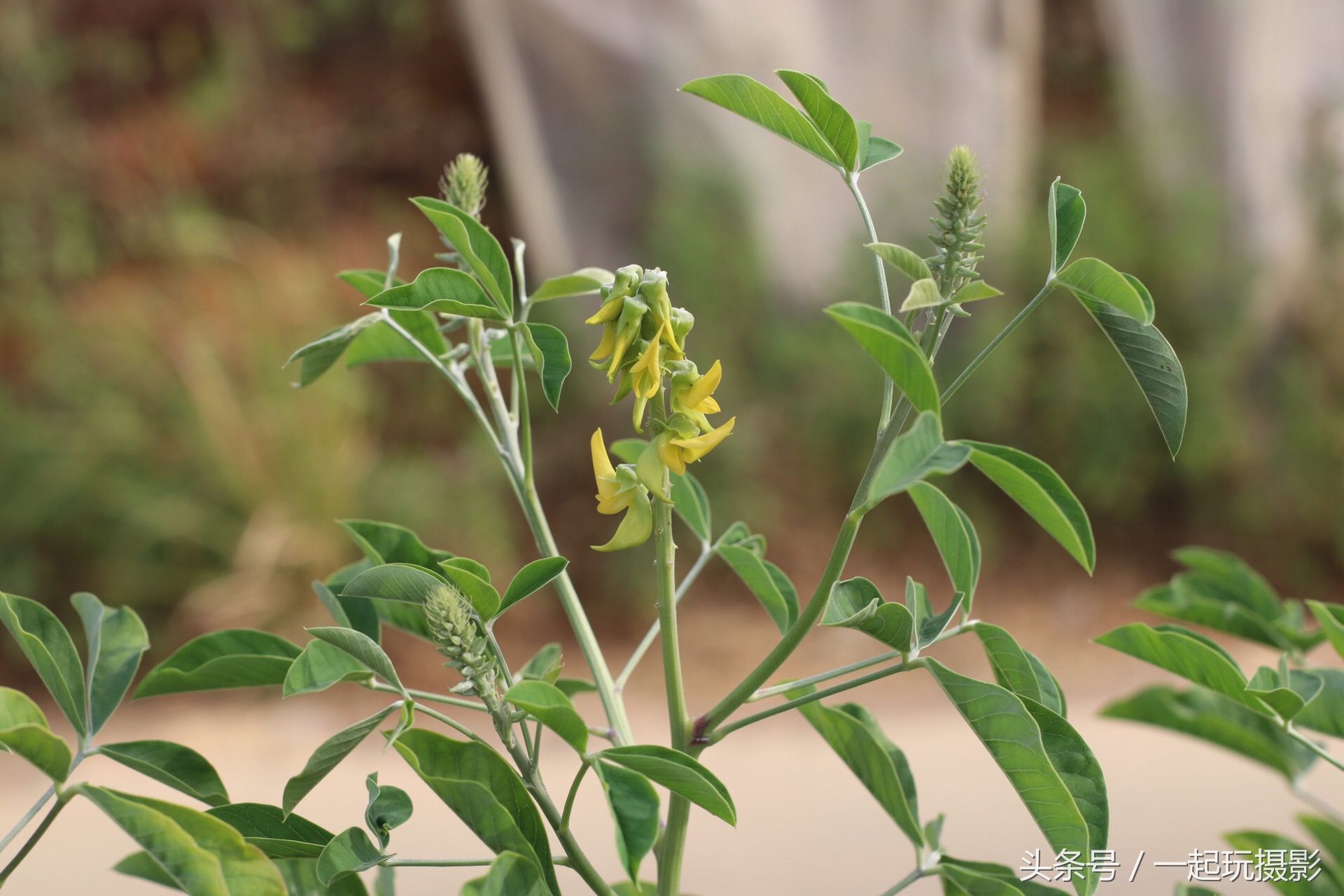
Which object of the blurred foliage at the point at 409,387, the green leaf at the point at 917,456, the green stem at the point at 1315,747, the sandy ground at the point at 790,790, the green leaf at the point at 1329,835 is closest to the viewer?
the green leaf at the point at 917,456

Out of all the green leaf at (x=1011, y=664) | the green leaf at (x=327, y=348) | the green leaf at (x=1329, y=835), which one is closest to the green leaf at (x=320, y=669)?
the green leaf at (x=327, y=348)

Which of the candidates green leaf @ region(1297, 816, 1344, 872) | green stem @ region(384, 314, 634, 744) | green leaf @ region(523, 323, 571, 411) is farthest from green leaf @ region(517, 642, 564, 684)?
green leaf @ region(1297, 816, 1344, 872)

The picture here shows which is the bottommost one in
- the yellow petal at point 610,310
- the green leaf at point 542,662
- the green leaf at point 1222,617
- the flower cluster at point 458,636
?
the flower cluster at point 458,636

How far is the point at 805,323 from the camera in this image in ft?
9.12

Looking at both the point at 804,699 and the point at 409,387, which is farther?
the point at 409,387

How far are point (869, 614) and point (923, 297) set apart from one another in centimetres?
10

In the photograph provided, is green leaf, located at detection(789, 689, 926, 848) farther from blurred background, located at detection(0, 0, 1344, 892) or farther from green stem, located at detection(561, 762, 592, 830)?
blurred background, located at detection(0, 0, 1344, 892)

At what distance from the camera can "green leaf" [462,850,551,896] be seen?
325mm

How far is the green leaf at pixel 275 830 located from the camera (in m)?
0.38

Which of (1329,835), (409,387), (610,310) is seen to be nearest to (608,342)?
(610,310)

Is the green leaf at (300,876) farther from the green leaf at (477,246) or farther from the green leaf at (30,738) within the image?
the green leaf at (477,246)

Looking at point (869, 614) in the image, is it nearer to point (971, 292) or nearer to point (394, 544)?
point (971, 292)

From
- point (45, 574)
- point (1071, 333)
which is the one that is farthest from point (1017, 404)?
point (45, 574)

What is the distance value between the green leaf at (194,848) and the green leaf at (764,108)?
281 millimetres
